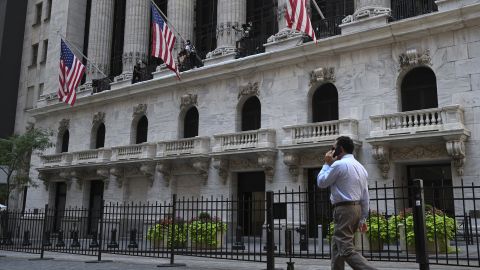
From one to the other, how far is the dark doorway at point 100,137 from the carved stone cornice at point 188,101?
8.44 metres

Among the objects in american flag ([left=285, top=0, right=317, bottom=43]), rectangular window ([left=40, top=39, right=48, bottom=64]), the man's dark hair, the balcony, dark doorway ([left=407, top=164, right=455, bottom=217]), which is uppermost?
rectangular window ([left=40, top=39, right=48, bottom=64])

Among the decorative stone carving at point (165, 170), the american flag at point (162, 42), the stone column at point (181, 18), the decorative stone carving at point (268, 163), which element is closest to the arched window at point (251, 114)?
the decorative stone carving at point (268, 163)

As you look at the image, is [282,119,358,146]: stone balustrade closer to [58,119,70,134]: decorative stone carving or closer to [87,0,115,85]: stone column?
[87,0,115,85]: stone column

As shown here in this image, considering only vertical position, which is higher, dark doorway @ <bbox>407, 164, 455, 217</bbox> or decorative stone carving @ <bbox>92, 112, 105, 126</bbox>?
decorative stone carving @ <bbox>92, 112, 105, 126</bbox>

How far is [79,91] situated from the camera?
36.3 metres

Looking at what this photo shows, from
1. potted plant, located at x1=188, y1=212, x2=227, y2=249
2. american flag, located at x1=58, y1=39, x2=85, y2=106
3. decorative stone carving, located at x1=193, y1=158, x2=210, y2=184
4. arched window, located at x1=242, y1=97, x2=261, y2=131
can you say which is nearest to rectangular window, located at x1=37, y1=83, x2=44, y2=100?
american flag, located at x1=58, y1=39, x2=85, y2=106

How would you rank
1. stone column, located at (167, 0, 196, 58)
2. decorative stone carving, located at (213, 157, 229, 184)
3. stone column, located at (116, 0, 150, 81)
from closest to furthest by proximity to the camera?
decorative stone carving, located at (213, 157, 229, 184) → stone column, located at (167, 0, 196, 58) → stone column, located at (116, 0, 150, 81)

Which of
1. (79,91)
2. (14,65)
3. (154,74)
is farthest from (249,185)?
(14,65)

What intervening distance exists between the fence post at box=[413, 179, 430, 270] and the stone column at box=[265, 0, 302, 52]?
1662 cm

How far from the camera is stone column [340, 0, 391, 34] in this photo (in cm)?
2217

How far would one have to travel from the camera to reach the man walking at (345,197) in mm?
7032

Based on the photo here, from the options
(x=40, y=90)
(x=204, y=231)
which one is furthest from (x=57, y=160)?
(x=204, y=231)

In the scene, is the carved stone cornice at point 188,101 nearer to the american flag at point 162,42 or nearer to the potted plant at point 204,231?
the american flag at point 162,42

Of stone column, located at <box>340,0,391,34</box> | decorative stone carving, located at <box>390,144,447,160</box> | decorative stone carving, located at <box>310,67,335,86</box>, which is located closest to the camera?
decorative stone carving, located at <box>390,144,447,160</box>
